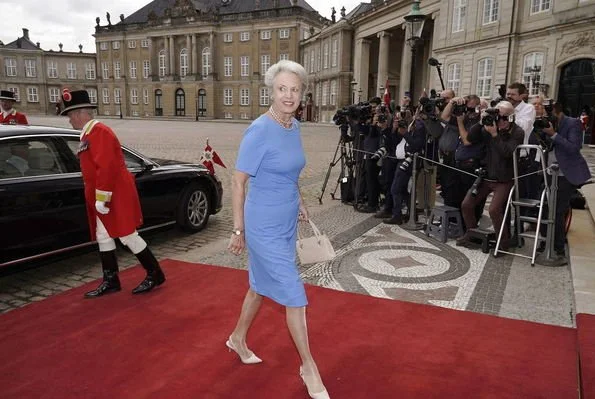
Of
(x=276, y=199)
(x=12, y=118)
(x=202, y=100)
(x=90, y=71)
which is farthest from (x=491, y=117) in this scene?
(x=90, y=71)

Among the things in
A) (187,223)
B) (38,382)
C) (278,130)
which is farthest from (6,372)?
(187,223)

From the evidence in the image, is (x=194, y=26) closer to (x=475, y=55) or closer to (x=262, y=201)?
(x=475, y=55)

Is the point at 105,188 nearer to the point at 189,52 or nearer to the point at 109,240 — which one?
the point at 109,240

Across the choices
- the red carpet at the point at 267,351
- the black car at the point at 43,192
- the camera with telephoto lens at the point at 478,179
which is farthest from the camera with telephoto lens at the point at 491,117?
the black car at the point at 43,192

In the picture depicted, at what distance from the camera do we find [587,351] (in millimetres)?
3506

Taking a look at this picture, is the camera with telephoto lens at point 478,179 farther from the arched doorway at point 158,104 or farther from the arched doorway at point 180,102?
the arched doorway at point 158,104

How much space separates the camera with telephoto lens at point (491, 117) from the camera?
5.69 m

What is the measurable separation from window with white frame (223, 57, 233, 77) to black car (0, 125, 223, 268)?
6386 centimetres

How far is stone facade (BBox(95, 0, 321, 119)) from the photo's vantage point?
6303cm

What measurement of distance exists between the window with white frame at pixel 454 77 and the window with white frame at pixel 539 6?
6.07m

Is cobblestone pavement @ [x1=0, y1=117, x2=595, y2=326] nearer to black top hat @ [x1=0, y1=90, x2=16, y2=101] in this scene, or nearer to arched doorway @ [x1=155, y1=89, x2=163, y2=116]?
black top hat @ [x1=0, y1=90, x2=16, y2=101]

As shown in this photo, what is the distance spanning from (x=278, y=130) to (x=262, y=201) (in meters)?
0.43

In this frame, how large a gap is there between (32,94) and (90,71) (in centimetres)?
1001

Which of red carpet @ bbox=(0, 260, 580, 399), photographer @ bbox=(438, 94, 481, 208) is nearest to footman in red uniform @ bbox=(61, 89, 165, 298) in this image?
red carpet @ bbox=(0, 260, 580, 399)
